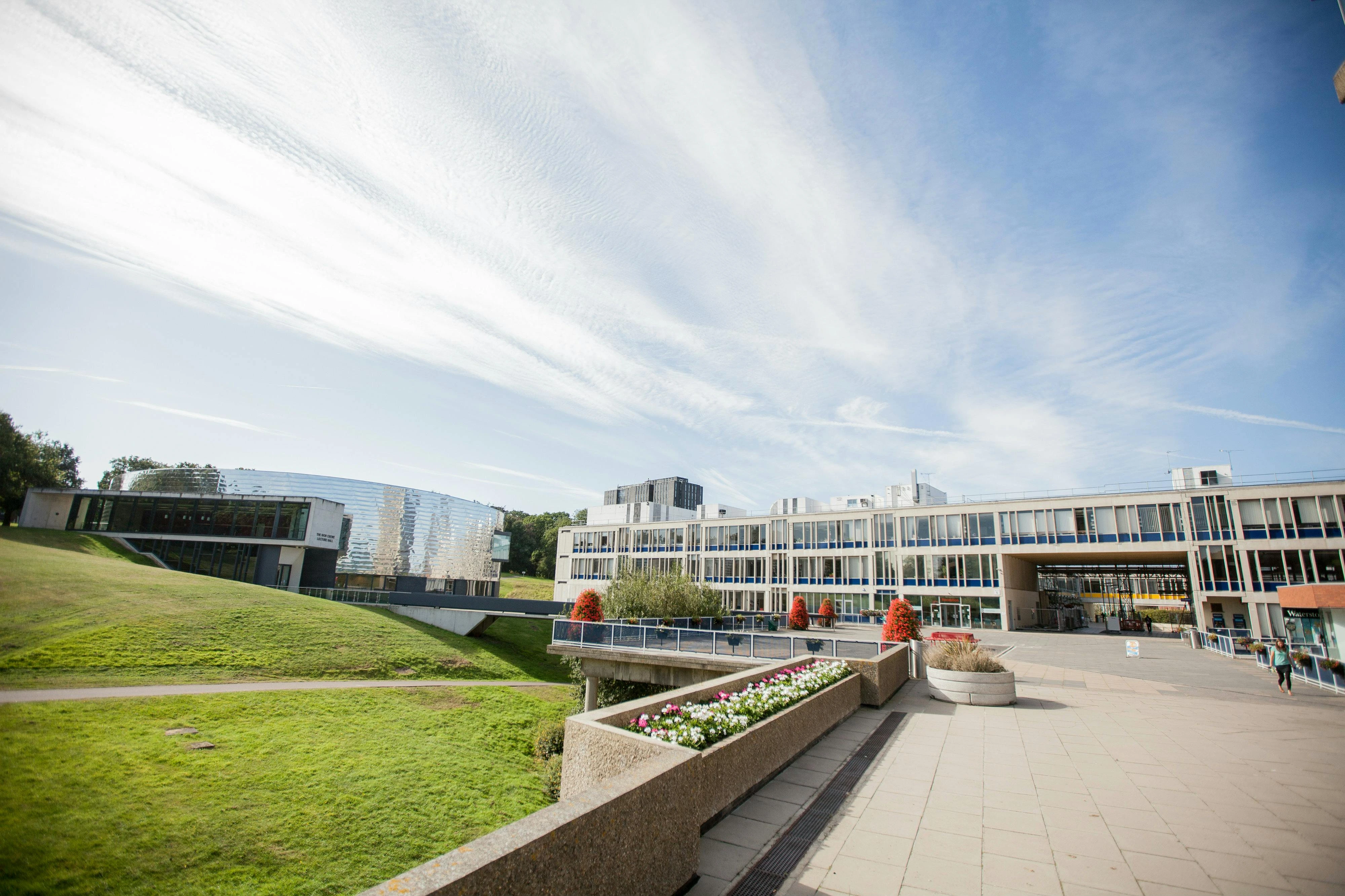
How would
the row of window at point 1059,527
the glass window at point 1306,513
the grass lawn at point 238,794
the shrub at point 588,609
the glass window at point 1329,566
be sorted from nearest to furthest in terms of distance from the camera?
the grass lawn at point 238,794 → the shrub at point 588,609 → the glass window at point 1329,566 → the glass window at point 1306,513 → the row of window at point 1059,527

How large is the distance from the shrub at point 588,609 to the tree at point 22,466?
105 ft

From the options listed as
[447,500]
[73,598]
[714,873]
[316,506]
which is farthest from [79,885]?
[447,500]

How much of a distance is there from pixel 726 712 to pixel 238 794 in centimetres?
1360

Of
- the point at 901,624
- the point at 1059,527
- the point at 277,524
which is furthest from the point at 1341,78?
the point at 277,524

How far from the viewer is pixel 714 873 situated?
5.09 m

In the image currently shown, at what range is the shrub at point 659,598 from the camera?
28.0 meters

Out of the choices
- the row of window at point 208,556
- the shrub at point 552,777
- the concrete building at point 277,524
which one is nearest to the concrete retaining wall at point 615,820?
the shrub at point 552,777

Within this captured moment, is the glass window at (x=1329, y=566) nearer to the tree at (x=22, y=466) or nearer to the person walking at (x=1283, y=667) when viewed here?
the person walking at (x=1283, y=667)

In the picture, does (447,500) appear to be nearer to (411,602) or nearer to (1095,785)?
(411,602)

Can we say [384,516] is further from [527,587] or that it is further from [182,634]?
[527,587]

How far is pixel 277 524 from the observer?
4712 centimetres

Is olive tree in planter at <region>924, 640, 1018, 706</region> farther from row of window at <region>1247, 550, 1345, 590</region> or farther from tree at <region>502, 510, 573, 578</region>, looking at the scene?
tree at <region>502, 510, 573, 578</region>

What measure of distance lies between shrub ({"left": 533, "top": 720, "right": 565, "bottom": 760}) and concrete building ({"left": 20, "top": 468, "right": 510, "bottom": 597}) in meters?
25.0

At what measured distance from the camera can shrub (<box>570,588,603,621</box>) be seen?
26.7 m
